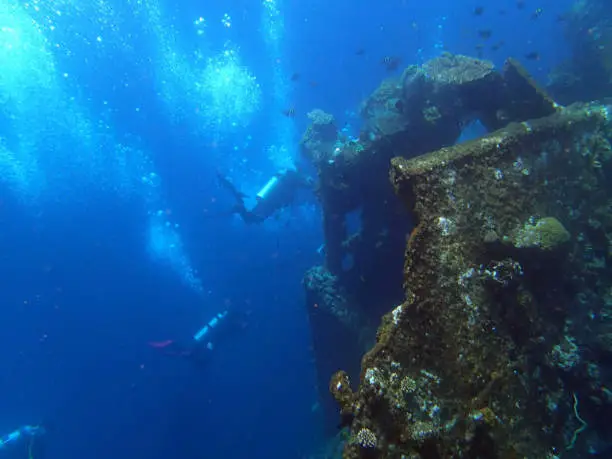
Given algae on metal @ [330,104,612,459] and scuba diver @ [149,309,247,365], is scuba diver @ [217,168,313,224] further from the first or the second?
algae on metal @ [330,104,612,459]

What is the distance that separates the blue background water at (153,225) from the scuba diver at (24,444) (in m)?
7.70

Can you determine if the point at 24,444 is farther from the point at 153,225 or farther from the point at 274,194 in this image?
the point at 153,225

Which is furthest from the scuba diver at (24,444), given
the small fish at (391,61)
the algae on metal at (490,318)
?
the small fish at (391,61)

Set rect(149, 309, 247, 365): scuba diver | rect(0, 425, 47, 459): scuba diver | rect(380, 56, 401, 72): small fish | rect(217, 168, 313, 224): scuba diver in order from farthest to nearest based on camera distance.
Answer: rect(149, 309, 247, 365): scuba diver → rect(217, 168, 313, 224): scuba diver → rect(0, 425, 47, 459): scuba diver → rect(380, 56, 401, 72): small fish

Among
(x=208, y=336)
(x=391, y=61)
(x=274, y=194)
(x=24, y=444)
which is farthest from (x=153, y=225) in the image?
(x=391, y=61)

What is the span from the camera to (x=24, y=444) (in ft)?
59.6

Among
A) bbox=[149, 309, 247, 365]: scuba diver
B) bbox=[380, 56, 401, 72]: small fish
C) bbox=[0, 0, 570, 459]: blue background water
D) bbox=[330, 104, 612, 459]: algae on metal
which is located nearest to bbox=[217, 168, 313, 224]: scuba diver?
bbox=[0, 0, 570, 459]: blue background water

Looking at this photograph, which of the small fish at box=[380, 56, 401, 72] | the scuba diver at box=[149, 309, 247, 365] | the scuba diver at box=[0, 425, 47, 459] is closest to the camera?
the small fish at box=[380, 56, 401, 72]

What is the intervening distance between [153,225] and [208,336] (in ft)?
58.8

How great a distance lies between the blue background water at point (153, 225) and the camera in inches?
965

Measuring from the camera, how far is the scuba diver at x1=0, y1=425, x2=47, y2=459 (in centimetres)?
1750

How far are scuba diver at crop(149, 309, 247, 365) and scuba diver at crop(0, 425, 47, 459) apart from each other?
644cm

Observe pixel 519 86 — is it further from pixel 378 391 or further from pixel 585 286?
pixel 378 391

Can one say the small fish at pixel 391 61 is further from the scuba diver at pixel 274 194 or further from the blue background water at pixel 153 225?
the blue background water at pixel 153 225
